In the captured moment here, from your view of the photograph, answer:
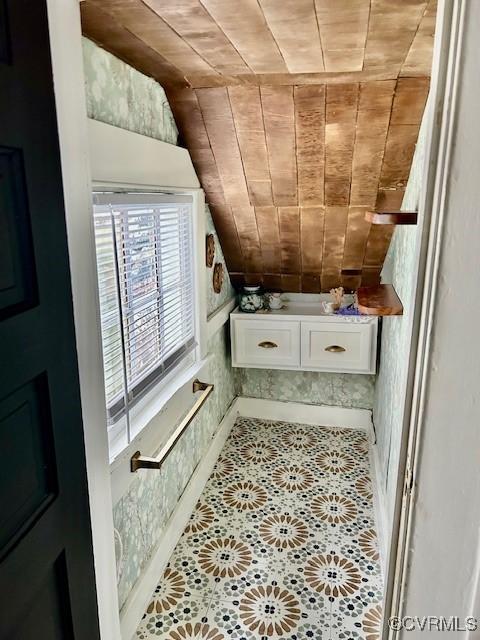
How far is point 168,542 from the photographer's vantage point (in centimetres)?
208

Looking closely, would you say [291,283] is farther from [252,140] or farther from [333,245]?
[252,140]

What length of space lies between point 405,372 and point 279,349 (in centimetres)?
220

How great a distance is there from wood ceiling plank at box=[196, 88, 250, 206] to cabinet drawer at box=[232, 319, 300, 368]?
2.86 feet

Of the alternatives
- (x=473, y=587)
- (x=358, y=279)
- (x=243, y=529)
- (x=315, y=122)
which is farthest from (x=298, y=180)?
(x=473, y=587)

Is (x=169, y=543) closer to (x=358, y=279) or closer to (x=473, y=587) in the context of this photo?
(x=473, y=587)

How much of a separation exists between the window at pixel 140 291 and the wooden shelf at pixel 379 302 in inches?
31.9

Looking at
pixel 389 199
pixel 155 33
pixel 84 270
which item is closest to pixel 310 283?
pixel 389 199

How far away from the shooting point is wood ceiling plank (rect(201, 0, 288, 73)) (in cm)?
117

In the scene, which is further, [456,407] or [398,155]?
[398,155]

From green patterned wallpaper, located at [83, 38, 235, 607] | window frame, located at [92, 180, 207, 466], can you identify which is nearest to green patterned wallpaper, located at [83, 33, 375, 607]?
green patterned wallpaper, located at [83, 38, 235, 607]

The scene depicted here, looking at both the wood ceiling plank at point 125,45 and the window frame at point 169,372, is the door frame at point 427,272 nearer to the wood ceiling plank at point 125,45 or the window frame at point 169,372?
the window frame at point 169,372

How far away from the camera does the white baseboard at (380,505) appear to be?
2051 millimetres

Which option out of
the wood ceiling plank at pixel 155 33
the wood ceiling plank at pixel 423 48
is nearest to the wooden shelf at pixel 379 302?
the wood ceiling plank at pixel 423 48

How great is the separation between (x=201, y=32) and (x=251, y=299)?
6.13 ft
